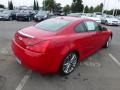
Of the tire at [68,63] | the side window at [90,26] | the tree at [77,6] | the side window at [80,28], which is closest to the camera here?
the tire at [68,63]

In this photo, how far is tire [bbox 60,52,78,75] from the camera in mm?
4624

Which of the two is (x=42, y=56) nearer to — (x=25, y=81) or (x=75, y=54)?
(x=25, y=81)

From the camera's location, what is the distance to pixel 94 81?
461 centimetres

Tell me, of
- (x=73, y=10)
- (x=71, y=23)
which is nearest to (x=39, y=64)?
(x=71, y=23)

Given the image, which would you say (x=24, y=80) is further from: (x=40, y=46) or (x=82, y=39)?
(x=82, y=39)

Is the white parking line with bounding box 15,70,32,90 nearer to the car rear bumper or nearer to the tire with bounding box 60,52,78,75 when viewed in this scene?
the car rear bumper

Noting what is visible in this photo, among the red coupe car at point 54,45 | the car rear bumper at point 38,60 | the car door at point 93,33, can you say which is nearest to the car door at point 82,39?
the red coupe car at point 54,45

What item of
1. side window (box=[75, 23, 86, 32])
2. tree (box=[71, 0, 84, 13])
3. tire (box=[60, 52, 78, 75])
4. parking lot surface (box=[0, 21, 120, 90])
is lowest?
parking lot surface (box=[0, 21, 120, 90])

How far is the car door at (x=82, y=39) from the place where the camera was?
4.99 meters

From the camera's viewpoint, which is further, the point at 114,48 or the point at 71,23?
the point at 114,48

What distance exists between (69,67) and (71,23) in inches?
48.7

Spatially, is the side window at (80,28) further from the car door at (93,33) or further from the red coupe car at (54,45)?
the car door at (93,33)

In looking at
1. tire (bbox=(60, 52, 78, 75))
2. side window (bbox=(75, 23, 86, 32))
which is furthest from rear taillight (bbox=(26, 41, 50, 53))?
side window (bbox=(75, 23, 86, 32))

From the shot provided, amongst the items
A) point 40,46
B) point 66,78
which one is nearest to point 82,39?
point 66,78
